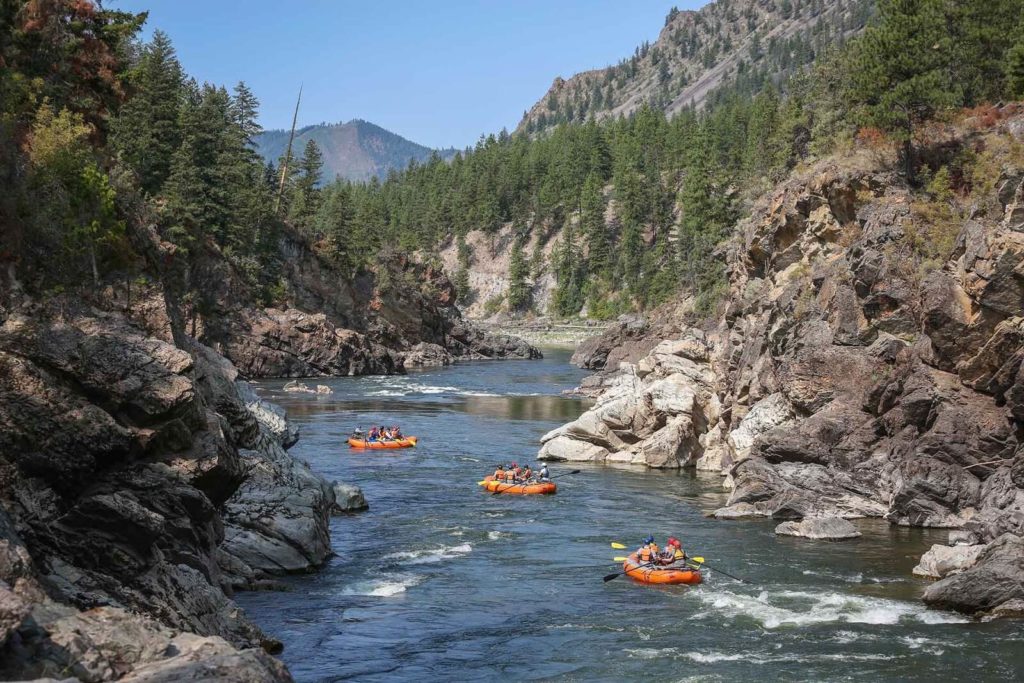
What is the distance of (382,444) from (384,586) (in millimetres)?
24434

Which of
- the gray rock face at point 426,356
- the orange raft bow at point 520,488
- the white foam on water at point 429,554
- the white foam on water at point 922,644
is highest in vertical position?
the gray rock face at point 426,356

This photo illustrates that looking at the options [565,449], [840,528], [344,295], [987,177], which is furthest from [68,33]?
[344,295]

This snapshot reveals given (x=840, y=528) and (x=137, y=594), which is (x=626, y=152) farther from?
(x=137, y=594)

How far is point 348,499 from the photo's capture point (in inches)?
1526

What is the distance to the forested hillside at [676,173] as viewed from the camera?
54.1 meters

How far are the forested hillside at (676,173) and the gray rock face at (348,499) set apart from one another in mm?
32933

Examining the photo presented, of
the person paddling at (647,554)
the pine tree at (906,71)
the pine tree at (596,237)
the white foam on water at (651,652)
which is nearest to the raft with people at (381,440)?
the person paddling at (647,554)

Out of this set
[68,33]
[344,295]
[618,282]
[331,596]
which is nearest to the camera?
[331,596]

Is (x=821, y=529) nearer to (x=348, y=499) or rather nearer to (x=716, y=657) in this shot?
(x=716, y=657)

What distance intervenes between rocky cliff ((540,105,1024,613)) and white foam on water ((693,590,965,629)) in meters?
1.04

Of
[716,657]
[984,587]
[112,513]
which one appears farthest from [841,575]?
[112,513]

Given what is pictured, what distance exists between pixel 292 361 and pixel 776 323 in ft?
165

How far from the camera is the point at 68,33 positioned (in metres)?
46.7

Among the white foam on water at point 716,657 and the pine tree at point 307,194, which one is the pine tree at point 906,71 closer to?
the white foam on water at point 716,657
